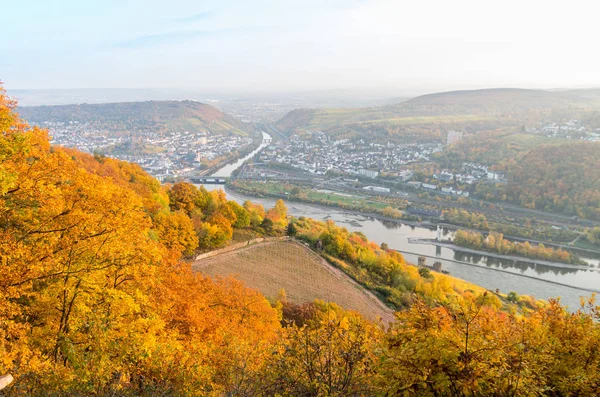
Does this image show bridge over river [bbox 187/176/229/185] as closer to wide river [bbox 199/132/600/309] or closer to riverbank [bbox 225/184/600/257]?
riverbank [bbox 225/184/600/257]

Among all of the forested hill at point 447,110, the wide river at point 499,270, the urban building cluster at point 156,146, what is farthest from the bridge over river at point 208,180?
the forested hill at point 447,110

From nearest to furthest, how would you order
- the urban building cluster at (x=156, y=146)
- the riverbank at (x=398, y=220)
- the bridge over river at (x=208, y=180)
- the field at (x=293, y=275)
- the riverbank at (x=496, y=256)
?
the field at (x=293, y=275), the riverbank at (x=496, y=256), the riverbank at (x=398, y=220), the bridge over river at (x=208, y=180), the urban building cluster at (x=156, y=146)

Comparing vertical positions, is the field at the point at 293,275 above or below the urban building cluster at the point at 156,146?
below

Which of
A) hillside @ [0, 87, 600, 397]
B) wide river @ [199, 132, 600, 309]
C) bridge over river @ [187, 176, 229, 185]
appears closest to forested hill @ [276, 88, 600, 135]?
bridge over river @ [187, 176, 229, 185]

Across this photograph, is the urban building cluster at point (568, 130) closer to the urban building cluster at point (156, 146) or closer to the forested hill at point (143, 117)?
the urban building cluster at point (156, 146)

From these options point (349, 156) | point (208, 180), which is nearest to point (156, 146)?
point (208, 180)

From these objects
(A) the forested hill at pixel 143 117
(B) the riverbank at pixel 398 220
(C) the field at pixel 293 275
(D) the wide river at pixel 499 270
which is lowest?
(D) the wide river at pixel 499 270
